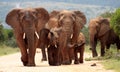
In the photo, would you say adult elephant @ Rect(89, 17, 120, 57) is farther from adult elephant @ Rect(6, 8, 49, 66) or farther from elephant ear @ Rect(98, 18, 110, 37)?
adult elephant @ Rect(6, 8, 49, 66)

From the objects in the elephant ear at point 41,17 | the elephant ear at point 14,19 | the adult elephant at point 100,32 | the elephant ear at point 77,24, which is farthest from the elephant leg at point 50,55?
the adult elephant at point 100,32

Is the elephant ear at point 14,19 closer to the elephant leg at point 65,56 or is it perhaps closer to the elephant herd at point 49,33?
the elephant herd at point 49,33

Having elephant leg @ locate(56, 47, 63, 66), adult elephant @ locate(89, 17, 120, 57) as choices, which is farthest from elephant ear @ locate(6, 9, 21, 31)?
adult elephant @ locate(89, 17, 120, 57)

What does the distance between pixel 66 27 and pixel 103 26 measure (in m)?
11.4

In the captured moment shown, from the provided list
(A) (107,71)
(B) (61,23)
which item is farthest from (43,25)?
(A) (107,71)

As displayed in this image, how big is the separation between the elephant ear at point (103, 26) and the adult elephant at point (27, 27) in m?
11.0

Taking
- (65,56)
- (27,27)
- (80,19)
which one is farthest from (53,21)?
(27,27)

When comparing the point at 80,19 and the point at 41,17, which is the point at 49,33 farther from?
the point at 80,19

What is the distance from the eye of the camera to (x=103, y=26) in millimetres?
34500

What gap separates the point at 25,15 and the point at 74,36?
3.82m

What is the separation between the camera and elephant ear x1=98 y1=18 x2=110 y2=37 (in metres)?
34.4

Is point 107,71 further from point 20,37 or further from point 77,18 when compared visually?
point 77,18

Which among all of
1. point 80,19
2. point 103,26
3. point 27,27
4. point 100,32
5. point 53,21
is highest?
point 27,27

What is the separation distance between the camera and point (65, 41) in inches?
913
